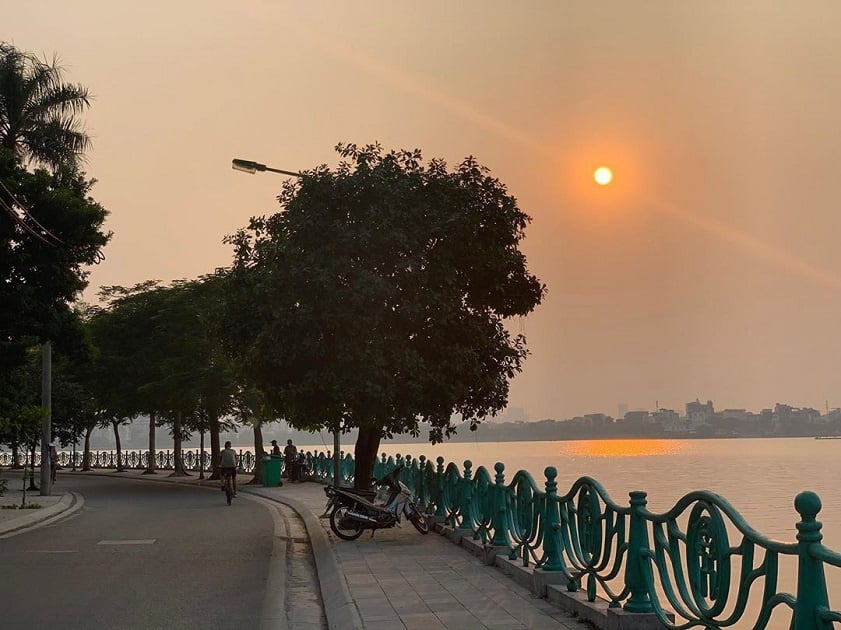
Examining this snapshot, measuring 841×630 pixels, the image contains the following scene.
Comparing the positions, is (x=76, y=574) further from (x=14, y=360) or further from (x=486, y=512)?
(x=14, y=360)

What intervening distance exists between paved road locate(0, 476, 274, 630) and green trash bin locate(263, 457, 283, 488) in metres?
12.0

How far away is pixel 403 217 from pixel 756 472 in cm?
7070

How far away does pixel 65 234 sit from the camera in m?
25.1

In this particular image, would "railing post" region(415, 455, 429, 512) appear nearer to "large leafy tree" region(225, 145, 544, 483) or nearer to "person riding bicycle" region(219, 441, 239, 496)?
"large leafy tree" region(225, 145, 544, 483)

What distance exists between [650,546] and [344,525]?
31.0 ft

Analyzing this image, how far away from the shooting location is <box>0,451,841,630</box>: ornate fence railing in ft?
18.4

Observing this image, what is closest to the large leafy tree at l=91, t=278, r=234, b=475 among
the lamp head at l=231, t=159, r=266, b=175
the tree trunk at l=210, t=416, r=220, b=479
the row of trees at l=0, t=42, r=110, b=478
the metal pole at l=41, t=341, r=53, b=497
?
the tree trunk at l=210, t=416, r=220, b=479

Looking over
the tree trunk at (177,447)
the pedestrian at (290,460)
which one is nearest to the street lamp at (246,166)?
the pedestrian at (290,460)

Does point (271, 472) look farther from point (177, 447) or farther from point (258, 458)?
point (177, 447)

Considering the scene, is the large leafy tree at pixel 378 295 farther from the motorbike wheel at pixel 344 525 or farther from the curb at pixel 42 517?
the curb at pixel 42 517

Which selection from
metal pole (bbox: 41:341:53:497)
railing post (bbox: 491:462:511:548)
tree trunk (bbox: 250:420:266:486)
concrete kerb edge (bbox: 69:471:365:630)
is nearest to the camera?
concrete kerb edge (bbox: 69:471:365:630)

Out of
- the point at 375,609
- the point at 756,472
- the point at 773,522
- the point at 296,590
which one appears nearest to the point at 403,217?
the point at 296,590

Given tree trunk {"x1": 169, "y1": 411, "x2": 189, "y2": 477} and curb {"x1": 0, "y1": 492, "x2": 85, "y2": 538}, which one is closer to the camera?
curb {"x1": 0, "y1": 492, "x2": 85, "y2": 538}

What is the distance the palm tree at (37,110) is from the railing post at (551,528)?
26.6m
